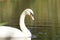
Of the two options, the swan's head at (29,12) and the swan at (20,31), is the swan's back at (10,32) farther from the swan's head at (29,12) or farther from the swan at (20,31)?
the swan's head at (29,12)

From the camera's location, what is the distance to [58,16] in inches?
72.7

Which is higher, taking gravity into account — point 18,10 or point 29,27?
point 18,10

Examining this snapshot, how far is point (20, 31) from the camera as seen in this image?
1.81 meters

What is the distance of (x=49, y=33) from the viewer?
1851mm

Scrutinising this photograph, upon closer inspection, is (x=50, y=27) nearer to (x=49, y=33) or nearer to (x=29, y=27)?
(x=49, y=33)

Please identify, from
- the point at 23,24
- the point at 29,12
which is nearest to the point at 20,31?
the point at 23,24

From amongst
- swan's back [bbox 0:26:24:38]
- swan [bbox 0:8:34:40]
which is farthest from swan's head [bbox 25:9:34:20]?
swan's back [bbox 0:26:24:38]

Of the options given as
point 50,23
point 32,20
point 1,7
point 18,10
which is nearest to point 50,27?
point 50,23

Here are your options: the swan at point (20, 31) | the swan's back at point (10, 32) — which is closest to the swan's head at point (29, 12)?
the swan at point (20, 31)

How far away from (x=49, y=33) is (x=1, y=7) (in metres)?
0.43

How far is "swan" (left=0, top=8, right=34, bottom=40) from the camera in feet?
5.79

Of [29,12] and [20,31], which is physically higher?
[29,12]

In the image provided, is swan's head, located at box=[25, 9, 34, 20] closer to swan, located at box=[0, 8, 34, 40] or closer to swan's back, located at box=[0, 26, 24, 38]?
swan, located at box=[0, 8, 34, 40]

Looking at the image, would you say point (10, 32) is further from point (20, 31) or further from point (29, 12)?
point (29, 12)
